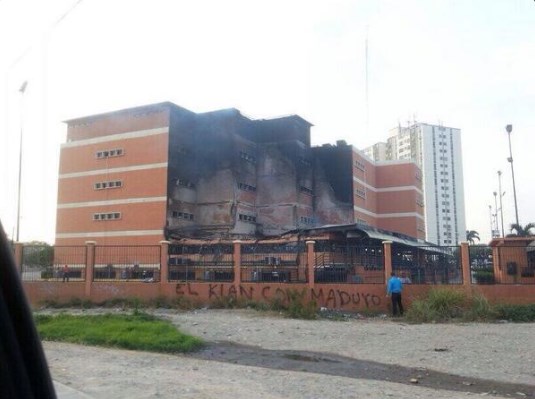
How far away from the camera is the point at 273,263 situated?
1991cm

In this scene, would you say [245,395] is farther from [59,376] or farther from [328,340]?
[328,340]

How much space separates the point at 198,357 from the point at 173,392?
389cm

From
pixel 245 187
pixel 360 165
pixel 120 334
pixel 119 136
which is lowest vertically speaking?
pixel 120 334

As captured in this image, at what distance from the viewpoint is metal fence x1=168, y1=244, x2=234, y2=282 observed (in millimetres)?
20312

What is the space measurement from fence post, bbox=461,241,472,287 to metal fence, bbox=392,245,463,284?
0.32 feet

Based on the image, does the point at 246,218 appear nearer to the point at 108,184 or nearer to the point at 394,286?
the point at 108,184

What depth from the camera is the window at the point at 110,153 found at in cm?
3875

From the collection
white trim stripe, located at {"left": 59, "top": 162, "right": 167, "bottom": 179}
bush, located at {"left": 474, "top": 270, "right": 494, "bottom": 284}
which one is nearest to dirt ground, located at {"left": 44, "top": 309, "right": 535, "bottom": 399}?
bush, located at {"left": 474, "top": 270, "right": 494, "bottom": 284}

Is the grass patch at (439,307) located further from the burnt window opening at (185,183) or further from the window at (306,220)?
the window at (306,220)

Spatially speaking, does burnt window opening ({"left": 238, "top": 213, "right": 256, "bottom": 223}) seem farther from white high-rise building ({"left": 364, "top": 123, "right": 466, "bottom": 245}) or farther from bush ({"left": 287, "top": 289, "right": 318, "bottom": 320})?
white high-rise building ({"left": 364, "top": 123, "right": 466, "bottom": 245})

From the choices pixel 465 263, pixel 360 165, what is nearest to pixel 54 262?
pixel 465 263

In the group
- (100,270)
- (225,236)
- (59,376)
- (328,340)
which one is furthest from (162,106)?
(59,376)

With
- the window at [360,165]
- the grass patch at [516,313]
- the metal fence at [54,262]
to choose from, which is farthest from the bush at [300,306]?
the window at [360,165]

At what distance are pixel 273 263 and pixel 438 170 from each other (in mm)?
57846
